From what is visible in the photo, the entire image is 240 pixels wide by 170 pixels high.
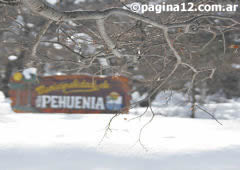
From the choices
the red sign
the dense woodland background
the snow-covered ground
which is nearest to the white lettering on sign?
the red sign

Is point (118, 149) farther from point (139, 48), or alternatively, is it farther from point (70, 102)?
point (70, 102)

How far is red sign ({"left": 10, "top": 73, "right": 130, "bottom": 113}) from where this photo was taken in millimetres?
10945

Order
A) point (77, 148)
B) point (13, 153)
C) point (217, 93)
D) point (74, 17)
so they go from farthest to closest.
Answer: point (217, 93) → point (77, 148) → point (13, 153) → point (74, 17)

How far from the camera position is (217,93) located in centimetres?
1426

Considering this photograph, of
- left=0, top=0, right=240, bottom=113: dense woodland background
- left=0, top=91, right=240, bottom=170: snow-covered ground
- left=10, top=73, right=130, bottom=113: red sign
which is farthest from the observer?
left=10, top=73, right=130, bottom=113: red sign

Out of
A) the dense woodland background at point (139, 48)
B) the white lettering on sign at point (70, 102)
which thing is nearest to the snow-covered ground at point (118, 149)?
the dense woodland background at point (139, 48)

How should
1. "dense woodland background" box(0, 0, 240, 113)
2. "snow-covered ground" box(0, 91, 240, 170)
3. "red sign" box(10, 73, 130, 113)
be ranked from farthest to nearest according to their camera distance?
1. "red sign" box(10, 73, 130, 113)
2. "dense woodland background" box(0, 0, 240, 113)
3. "snow-covered ground" box(0, 91, 240, 170)

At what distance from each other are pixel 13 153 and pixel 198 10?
13.4 ft

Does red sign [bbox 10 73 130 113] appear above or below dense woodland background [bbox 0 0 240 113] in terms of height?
below

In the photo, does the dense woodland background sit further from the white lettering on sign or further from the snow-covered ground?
the white lettering on sign

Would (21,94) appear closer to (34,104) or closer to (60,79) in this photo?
(34,104)

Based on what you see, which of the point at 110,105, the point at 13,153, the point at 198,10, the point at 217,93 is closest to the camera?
the point at 13,153

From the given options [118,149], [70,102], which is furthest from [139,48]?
[70,102]

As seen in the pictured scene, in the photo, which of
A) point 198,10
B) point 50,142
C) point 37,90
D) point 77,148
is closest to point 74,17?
point 77,148
